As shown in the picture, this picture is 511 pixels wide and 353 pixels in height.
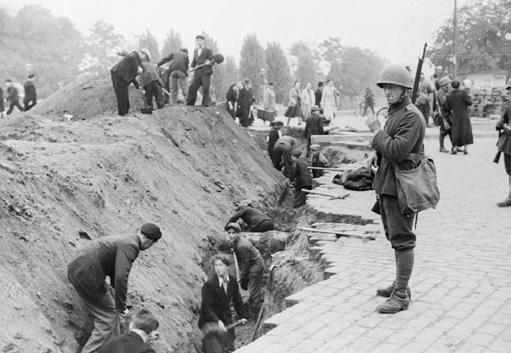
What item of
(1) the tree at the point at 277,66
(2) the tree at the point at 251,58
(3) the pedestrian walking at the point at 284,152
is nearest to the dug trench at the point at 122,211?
(3) the pedestrian walking at the point at 284,152

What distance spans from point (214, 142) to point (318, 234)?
8361 mm

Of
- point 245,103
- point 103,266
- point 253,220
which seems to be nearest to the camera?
point 103,266

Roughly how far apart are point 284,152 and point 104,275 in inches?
392

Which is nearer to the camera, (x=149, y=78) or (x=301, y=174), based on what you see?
(x=301, y=174)

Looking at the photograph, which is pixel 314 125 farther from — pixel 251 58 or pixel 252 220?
pixel 251 58

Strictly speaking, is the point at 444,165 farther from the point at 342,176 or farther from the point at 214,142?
the point at 214,142

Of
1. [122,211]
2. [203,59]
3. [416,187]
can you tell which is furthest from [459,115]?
[416,187]

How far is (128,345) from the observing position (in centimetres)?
653

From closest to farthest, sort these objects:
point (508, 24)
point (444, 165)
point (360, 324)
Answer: point (360, 324), point (444, 165), point (508, 24)

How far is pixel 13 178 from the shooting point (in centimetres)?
864

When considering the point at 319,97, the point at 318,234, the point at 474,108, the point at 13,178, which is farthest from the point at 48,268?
the point at 474,108

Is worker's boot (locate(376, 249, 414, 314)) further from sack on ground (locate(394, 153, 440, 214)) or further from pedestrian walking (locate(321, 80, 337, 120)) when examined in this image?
pedestrian walking (locate(321, 80, 337, 120))

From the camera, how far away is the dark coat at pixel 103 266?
7.15 meters

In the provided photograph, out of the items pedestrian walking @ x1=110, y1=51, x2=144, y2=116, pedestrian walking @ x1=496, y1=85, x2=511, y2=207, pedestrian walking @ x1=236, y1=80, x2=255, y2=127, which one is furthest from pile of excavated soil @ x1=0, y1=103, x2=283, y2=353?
pedestrian walking @ x1=236, y1=80, x2=255, y2=127
